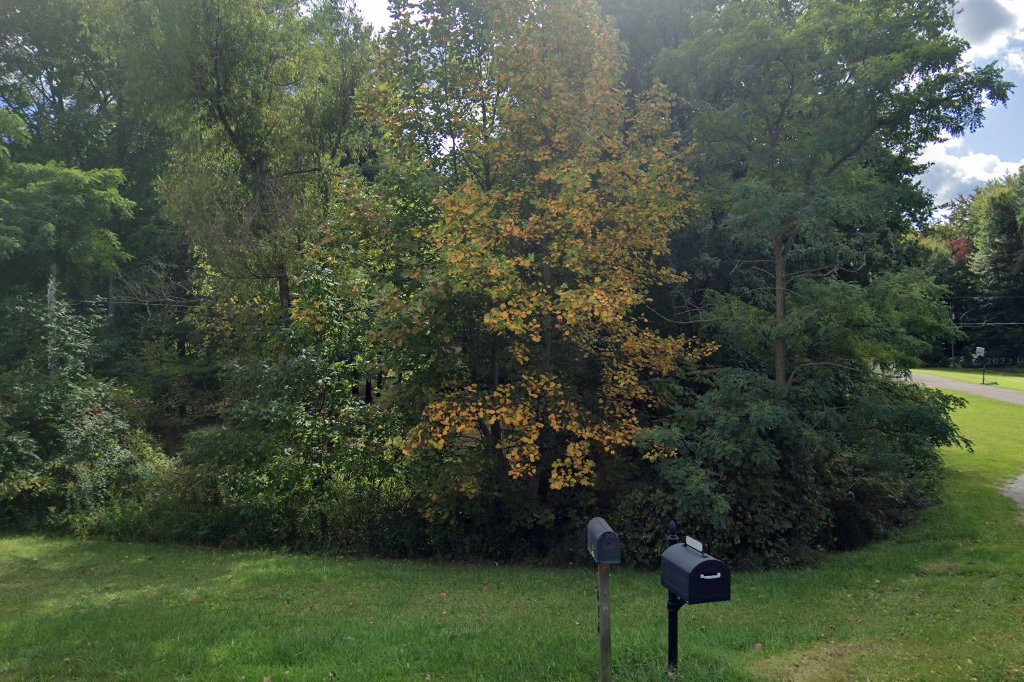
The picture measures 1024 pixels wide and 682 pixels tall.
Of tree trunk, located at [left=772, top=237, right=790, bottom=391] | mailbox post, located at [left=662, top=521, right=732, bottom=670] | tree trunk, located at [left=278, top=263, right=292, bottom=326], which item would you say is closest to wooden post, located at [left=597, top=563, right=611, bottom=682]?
mailbox post, located at [left=662, top=521, right=732, bottom=670]

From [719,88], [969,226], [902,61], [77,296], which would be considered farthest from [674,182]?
[969,226]

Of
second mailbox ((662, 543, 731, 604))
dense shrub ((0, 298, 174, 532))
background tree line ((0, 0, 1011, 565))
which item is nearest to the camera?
second mailbox ((662, 543, 731, 604))

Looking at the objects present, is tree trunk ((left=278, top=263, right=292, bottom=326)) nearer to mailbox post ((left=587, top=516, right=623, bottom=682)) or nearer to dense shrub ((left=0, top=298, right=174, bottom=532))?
dense shrub ((left=0, top=298, right=174, bottom=532))

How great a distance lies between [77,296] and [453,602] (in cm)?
1991

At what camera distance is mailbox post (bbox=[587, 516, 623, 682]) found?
4410 mm

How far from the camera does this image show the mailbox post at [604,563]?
14.5ft

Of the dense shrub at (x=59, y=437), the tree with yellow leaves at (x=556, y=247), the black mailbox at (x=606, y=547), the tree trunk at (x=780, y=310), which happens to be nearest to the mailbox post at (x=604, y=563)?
the black mailbox at (x=606, y=547)

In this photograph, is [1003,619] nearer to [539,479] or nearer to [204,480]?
[539,479]

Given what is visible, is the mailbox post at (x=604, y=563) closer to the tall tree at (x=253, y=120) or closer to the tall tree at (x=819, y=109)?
the tall tree at (x=819, y=109)

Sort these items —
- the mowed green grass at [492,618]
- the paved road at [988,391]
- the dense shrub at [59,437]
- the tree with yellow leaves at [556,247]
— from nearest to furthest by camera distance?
the mowed green grass at [492,618] → the tree with yellow leaves at [556,247] → the dense shrub at [59,437] → the paved road at [988,391]

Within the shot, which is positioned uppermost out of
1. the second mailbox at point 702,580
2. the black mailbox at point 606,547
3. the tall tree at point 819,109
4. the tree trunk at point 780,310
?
the tall tree at point 819,109

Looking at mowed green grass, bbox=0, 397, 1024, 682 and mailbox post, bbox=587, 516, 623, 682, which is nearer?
mailbox post, bbox=587, 516, 623, 682

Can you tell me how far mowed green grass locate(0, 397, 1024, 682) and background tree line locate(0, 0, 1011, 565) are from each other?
1.12m

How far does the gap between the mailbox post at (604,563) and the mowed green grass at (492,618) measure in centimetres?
55
